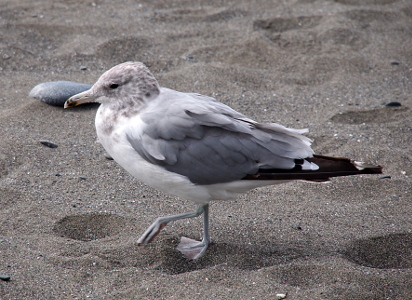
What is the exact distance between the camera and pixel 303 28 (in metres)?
5.98

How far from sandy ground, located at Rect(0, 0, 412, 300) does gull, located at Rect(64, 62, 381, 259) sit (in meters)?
0.35

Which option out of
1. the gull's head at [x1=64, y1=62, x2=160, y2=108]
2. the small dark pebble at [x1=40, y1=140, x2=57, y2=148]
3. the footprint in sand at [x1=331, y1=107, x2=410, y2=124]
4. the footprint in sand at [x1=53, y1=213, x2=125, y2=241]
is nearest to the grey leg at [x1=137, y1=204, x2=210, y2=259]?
the footprint in sand at [x1=53, y1=213, x2=125, y2=241]

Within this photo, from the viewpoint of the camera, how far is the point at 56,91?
4629 millimetres

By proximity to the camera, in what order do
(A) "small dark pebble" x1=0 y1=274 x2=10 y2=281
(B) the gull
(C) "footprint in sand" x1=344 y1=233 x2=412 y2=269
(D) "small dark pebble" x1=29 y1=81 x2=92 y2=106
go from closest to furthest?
(A) "small dark pebble" x1=0 y1=274 x2=10 y2=281 < (B) the gull < (C) "footprint in sand" x1=344 y1=233 x2=412 y2=269 < (D) "small dark pebble" x1=29 y1=81 x2=92 y2=106

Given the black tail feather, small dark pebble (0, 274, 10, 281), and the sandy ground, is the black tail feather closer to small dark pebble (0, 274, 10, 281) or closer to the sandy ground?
the sandy ground

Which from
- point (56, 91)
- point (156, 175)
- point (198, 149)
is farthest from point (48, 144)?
point (198, 149)

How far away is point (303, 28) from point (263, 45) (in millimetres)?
662

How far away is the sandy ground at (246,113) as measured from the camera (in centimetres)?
291

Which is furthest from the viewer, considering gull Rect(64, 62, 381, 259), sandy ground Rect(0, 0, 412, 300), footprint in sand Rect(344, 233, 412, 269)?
footprint in sand Rect(344, 233, 412, 269)

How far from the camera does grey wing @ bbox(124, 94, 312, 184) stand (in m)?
3.00

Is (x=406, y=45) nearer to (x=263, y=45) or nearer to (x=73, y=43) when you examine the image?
(x=263, y=45)

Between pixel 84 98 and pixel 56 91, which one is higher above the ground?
pixel 84 98

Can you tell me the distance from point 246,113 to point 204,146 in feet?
5.62

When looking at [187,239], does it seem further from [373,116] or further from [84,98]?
[373,116]
